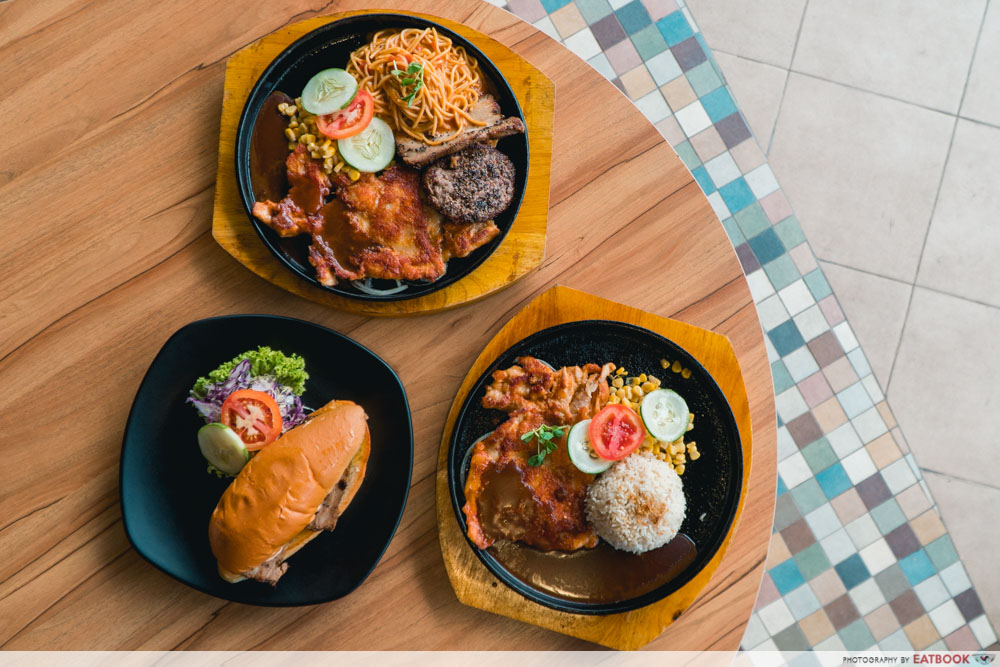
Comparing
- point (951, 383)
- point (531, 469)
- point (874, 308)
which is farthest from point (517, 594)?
point (951, 383)

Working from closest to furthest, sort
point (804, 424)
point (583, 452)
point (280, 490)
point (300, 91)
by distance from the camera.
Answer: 1. point (280, 490)
2. point (583, 452)
3. point (300, 91)
4. point (804, 424)

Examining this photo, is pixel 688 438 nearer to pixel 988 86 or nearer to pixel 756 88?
pixel 756 88

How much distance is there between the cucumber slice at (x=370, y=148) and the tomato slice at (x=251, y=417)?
2.69 feet

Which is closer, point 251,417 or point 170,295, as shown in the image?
point 251,417

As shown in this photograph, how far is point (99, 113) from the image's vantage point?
2395mm

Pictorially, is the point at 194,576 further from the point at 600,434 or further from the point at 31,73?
the point at 31,73

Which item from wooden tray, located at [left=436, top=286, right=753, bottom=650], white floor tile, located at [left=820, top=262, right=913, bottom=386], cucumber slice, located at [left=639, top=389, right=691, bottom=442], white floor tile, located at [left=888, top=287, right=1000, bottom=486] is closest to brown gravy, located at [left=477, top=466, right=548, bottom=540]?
wooden tray, located at [left=436, top=286, right=753, bottom=650]

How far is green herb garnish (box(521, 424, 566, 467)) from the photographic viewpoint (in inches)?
87.9

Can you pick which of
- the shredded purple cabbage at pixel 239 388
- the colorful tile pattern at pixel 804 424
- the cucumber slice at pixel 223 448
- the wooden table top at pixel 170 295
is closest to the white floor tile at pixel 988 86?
the colorful tile pattern at pixel 804 424

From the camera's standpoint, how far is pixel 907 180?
3516 millimetres

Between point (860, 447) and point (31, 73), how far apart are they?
374cm

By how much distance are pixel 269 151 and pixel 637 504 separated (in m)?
1.68

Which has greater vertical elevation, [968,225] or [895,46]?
[895,46]

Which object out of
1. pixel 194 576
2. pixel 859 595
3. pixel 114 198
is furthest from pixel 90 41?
pixel 859 595
